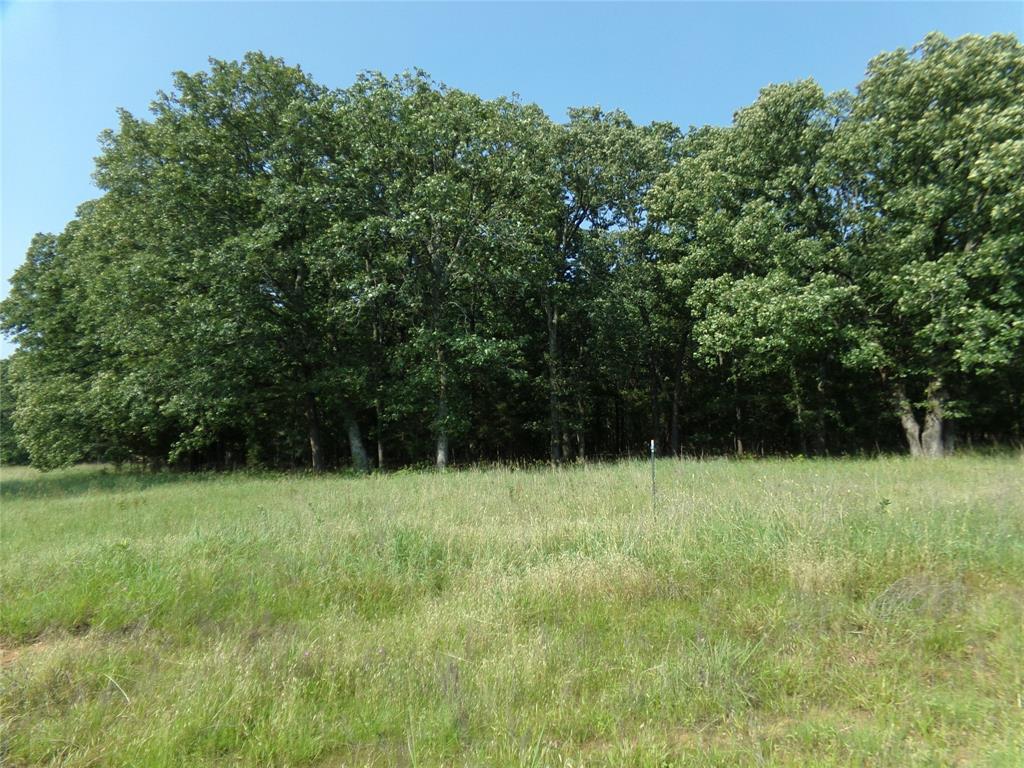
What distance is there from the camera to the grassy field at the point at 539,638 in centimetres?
308

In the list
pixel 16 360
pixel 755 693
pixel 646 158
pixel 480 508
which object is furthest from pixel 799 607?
pixel 16 360

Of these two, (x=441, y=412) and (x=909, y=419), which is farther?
(x=441, y=412)

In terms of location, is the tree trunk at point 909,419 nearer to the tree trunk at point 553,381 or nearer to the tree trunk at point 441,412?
the tree trunk at point 553,381

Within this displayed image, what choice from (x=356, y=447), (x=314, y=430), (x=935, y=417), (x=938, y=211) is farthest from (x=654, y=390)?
(x=314, y=430)

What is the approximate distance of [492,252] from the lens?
20016mm

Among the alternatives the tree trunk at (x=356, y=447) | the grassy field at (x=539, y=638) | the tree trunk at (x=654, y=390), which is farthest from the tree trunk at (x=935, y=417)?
the tree trunk at (x=356, y=447)

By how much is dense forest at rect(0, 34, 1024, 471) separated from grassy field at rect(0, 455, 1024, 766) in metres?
11.2

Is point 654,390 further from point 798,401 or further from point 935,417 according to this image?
point 935,417

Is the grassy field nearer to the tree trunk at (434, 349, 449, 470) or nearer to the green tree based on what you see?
the green tree

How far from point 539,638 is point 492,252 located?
17466mm

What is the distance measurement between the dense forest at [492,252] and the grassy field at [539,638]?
11187mm

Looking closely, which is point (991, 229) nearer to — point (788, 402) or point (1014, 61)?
point (1014, 61)

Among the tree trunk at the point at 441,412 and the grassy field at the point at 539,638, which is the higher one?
the tree trunk at the point at 441,412

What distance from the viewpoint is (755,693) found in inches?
136
